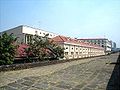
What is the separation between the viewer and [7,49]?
672 inches

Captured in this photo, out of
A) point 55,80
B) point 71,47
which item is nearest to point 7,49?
point 55,80

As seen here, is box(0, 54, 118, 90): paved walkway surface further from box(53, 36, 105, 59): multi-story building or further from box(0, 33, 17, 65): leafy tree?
box(53, 36, 105, 59): multi-story building

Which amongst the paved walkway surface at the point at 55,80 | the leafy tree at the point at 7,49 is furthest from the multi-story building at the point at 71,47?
the paved walkway surface at the point at 55,80

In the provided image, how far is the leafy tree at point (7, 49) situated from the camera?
16.8 meters

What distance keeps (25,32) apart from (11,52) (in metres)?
20.7

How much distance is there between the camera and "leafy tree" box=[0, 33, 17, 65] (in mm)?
16812

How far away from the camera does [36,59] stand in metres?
23.6

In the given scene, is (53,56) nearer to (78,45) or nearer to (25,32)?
(25,32)

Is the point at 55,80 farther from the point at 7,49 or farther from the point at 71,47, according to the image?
the point at 71,47

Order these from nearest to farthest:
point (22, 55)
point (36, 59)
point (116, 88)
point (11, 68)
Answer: point (116, 88) → point (11, 68) → point (22, 55) → point (36, 59)

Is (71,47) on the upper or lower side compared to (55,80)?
upper

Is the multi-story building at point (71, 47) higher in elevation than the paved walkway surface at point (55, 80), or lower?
higher

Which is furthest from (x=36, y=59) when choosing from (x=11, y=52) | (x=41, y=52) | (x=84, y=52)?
(x=84, y=52)

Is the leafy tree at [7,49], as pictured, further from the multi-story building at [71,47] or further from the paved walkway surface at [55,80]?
the multi-story building at [71,47]
